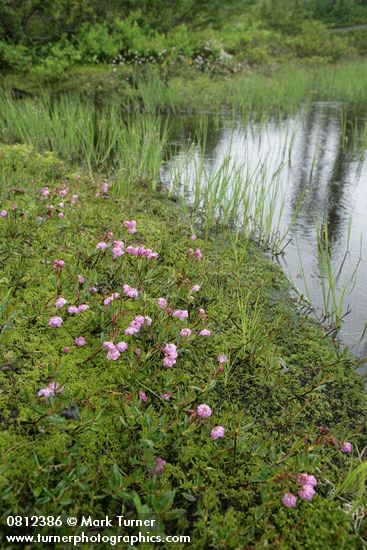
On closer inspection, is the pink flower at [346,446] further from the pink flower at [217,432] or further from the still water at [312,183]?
the still water at [312,183]

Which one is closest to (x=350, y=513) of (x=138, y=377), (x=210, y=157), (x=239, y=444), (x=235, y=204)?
(x=239, y=444)

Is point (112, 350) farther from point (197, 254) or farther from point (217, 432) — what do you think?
point (197, 254)

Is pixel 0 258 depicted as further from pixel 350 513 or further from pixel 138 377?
pixel 350 513

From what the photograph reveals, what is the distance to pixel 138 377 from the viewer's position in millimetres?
2270

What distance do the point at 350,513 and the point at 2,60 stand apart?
40.3ft

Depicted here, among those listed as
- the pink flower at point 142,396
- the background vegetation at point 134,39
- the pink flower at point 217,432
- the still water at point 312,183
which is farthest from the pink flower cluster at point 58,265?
the background vegetation at point 134,39

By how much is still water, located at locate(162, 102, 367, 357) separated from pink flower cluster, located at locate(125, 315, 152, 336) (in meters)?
1.30

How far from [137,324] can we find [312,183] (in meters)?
4.41

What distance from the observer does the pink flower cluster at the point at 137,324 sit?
2.25 meters

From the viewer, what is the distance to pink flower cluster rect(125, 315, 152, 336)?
2248mm

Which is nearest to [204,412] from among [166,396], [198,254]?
[166,396]

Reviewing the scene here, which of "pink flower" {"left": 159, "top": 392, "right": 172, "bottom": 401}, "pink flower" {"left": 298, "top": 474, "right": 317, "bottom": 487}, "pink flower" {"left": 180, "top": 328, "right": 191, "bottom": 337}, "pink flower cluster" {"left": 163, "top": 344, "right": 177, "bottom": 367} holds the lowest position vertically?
"pink flower" {"left": 159, "top": 392, "right": 172, "bottom": 401}

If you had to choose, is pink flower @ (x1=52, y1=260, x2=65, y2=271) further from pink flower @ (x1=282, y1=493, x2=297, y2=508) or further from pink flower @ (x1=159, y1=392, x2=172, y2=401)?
pink flower @ (x1=282, y1=493, x2=297, y2=508)

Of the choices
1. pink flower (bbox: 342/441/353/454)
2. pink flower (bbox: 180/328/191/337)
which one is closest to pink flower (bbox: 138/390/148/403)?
pink flower (bbox: 180/328/191/337)
